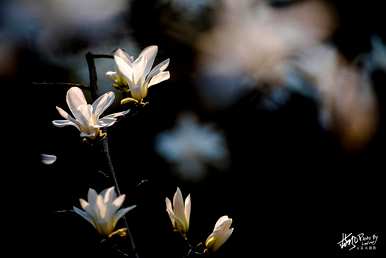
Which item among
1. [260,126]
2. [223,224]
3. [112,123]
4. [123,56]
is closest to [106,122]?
[112,123]

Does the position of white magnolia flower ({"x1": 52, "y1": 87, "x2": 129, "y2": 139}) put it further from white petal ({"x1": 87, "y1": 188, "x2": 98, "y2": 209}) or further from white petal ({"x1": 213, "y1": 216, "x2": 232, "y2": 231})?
white petal ({"x1": 213, "y1": 216, "x2": 232, "y2": 231})

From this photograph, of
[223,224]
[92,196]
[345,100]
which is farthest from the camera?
[345,100]

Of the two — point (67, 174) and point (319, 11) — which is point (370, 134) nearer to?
point (319, 11)

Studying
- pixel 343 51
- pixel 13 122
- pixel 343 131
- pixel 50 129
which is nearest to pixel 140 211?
pixel 50 129

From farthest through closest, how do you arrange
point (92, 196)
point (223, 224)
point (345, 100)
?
point (345, 100) → point (223, 224) → point (92, 196)

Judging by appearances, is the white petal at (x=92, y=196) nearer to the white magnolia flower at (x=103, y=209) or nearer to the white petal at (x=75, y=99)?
the white magnolia flower at (x=103, y=209)

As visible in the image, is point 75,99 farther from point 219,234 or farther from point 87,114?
point 219,234

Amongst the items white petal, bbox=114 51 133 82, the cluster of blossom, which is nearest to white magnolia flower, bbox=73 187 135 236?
the cluster of blossom
